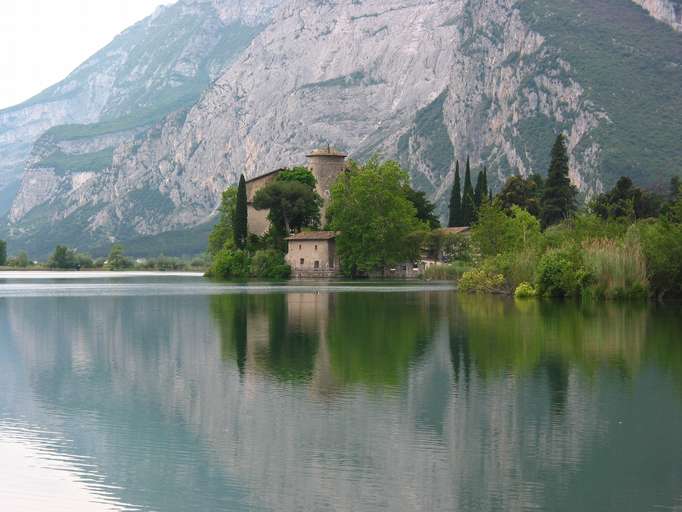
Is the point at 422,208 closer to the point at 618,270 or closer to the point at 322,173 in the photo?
the point at 322,173

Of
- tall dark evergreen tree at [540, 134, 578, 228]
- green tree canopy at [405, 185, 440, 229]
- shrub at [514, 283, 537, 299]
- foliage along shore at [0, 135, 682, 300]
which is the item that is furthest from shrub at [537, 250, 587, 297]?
green tree canopy at [405, 185, 440, 229]

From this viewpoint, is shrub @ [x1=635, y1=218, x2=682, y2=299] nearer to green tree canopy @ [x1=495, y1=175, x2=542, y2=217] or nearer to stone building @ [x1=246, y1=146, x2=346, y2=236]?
green tree canopy @ [x1=495, y1=175, x2=542, y2=217]

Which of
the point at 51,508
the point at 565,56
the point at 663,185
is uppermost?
the point at 565,56

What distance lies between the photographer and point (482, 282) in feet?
192

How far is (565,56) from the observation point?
153875 millimetres

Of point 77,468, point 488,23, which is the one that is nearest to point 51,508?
point 77,468

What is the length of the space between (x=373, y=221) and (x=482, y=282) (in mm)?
25551

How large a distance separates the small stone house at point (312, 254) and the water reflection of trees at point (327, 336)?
37.4 meters

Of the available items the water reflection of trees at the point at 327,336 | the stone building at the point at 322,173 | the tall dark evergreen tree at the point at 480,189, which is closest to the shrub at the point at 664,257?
the water reflection of trees at the point at 327,336

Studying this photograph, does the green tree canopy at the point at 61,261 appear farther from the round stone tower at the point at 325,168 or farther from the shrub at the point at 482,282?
the shrub at the point at 482,282

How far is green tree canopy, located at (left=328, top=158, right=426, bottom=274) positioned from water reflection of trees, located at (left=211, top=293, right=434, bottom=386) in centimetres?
3471

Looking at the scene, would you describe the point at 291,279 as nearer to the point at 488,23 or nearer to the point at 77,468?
the point at 77,468

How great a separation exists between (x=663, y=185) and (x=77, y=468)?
102824mm

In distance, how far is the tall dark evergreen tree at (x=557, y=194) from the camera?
281 ft
